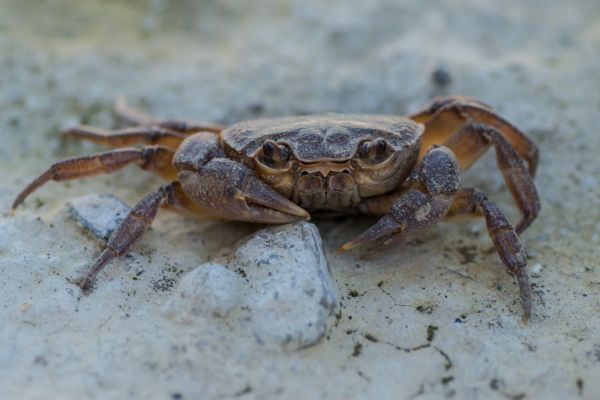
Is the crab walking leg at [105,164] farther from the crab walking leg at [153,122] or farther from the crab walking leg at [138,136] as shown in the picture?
the crab walking leg at [153,122]

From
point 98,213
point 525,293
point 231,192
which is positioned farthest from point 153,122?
point 525,293

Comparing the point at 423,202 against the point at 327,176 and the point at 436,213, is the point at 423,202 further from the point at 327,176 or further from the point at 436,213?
the point at 327,176

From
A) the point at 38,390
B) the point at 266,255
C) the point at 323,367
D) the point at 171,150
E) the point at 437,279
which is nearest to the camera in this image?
the point at 38,390

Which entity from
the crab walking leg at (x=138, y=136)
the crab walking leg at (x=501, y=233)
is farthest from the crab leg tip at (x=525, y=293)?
the crab walking leg at (x=138, y=136)

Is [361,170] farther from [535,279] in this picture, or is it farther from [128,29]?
[128,29]

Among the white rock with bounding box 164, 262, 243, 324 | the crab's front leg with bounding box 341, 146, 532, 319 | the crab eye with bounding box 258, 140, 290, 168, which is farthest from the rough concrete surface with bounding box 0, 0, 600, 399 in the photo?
the crab eye with bounding box 258, 140, 290, 168

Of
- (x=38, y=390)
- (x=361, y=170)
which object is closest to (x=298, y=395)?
(x=38, y=390)

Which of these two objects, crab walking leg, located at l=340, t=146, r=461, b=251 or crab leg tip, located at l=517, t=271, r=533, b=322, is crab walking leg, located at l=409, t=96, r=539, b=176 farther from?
crab leg tip, located at l=517, t=271, r=533, b=322
